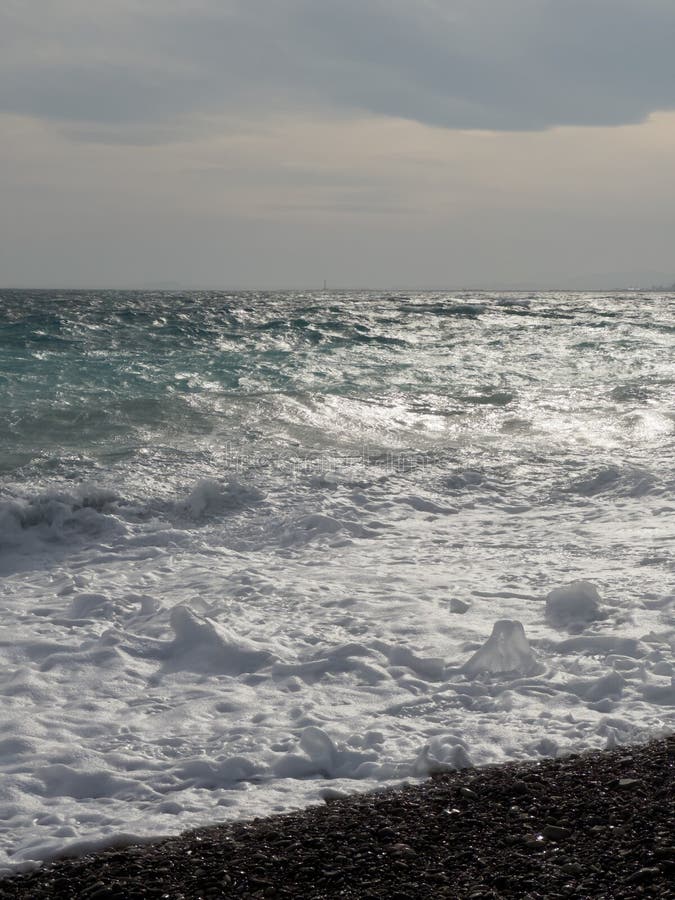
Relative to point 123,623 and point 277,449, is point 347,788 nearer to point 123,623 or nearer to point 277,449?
point 123,623

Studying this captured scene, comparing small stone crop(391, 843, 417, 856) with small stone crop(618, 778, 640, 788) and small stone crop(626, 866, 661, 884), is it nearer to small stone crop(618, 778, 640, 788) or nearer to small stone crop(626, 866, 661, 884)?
small stone crop(626, 866, 661, 884)

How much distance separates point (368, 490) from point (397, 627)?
4.42 metres

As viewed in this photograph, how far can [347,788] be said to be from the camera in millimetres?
4359

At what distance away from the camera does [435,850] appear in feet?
11.9

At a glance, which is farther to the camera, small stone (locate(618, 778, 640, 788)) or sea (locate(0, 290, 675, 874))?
sea (locate(0, 290, 675, 874))

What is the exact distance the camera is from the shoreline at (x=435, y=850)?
336cm

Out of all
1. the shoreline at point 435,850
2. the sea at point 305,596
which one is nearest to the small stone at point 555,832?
the shoreline at point 435,850

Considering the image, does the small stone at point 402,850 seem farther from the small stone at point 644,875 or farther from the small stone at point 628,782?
the small stone at point 628,782

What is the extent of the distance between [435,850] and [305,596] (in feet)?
12.1

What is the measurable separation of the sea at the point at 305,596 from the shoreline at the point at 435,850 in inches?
9.1

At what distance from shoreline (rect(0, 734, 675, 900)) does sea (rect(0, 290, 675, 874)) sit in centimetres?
23

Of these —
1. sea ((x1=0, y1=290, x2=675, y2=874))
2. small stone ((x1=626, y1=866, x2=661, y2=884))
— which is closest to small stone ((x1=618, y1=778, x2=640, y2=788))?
sea ((x1=0, y1=290, x2=675, y2=874))

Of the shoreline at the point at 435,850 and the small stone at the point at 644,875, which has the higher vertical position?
the small stone at the point at 644,875

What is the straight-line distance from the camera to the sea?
4.63 meters
